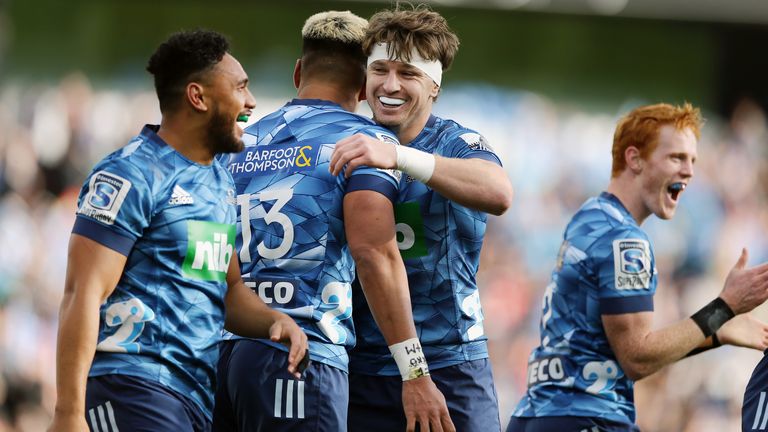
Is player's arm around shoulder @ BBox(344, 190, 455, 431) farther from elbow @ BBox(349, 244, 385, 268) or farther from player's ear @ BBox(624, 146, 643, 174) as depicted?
player's ear @ BBox(624, 146, 643, 174)

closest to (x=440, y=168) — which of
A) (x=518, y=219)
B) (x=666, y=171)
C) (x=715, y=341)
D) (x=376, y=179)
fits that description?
(x=376, y=179)

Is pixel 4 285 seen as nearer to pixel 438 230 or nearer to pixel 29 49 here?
pixel 29 49

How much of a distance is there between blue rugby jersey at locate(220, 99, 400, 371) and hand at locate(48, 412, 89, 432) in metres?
0.99

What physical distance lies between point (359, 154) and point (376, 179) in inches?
13.4

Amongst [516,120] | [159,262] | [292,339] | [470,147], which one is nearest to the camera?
[159,262]

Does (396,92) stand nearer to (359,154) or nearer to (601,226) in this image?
(359,154)

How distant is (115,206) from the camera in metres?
4.12

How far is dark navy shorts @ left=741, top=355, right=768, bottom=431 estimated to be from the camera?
5277 millimetres

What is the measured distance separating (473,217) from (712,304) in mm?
1313

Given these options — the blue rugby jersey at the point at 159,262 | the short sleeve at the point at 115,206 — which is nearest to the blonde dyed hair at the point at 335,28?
the blue rugby jersey at the point at 159,262

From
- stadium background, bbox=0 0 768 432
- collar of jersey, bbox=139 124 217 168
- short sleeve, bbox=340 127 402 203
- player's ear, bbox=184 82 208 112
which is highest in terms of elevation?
stadium background, bbox=0 0 768 432

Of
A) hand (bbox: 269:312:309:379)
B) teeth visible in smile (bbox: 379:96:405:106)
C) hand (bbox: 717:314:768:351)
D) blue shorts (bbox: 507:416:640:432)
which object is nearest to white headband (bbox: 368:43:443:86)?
teeth visible in smile (bbox: 379:96:405:106)

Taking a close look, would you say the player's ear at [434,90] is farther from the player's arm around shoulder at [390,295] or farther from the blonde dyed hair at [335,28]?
the player's arm around shoulder at [390,295]

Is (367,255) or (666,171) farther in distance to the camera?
(666,171)
